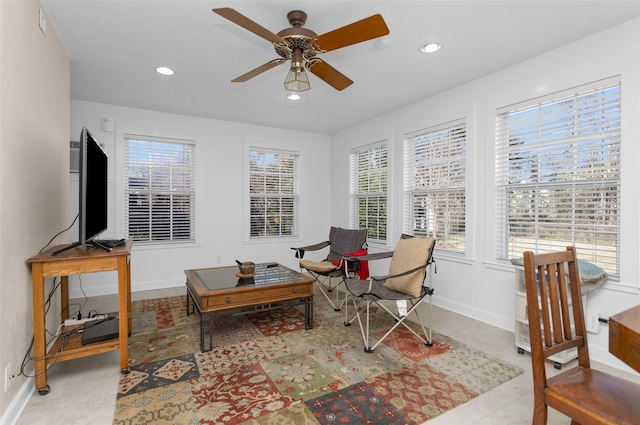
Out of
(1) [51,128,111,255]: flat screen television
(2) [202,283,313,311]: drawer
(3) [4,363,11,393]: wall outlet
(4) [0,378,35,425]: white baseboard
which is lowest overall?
(4) [0,378,35,425]: white baseboard

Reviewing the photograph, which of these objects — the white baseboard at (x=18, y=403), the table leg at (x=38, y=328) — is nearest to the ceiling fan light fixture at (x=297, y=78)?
the table leg at (x=38, y=328)

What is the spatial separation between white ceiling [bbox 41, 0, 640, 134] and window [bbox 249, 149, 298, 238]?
4.84 feet

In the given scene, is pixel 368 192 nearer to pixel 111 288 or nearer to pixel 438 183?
pixel 438 183

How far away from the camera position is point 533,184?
307cm

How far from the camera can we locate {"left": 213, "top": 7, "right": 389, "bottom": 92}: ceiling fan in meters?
1.91

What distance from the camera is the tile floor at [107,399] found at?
5.99 feet

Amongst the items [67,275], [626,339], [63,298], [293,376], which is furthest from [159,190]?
[626,339]

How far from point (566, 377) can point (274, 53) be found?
3.11 metres

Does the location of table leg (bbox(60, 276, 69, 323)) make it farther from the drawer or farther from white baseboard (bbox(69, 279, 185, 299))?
white baseboard (bbox(69, 279, 185, 299))

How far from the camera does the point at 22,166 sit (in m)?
1.94

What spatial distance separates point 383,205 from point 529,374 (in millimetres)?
2977

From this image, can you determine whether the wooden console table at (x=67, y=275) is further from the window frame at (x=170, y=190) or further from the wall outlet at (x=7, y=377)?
the window frame at (x=170, y=190)

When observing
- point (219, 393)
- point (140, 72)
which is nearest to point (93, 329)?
point (219, 393)

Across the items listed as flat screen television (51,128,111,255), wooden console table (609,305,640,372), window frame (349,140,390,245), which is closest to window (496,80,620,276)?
window frame (349,140,390,245)
